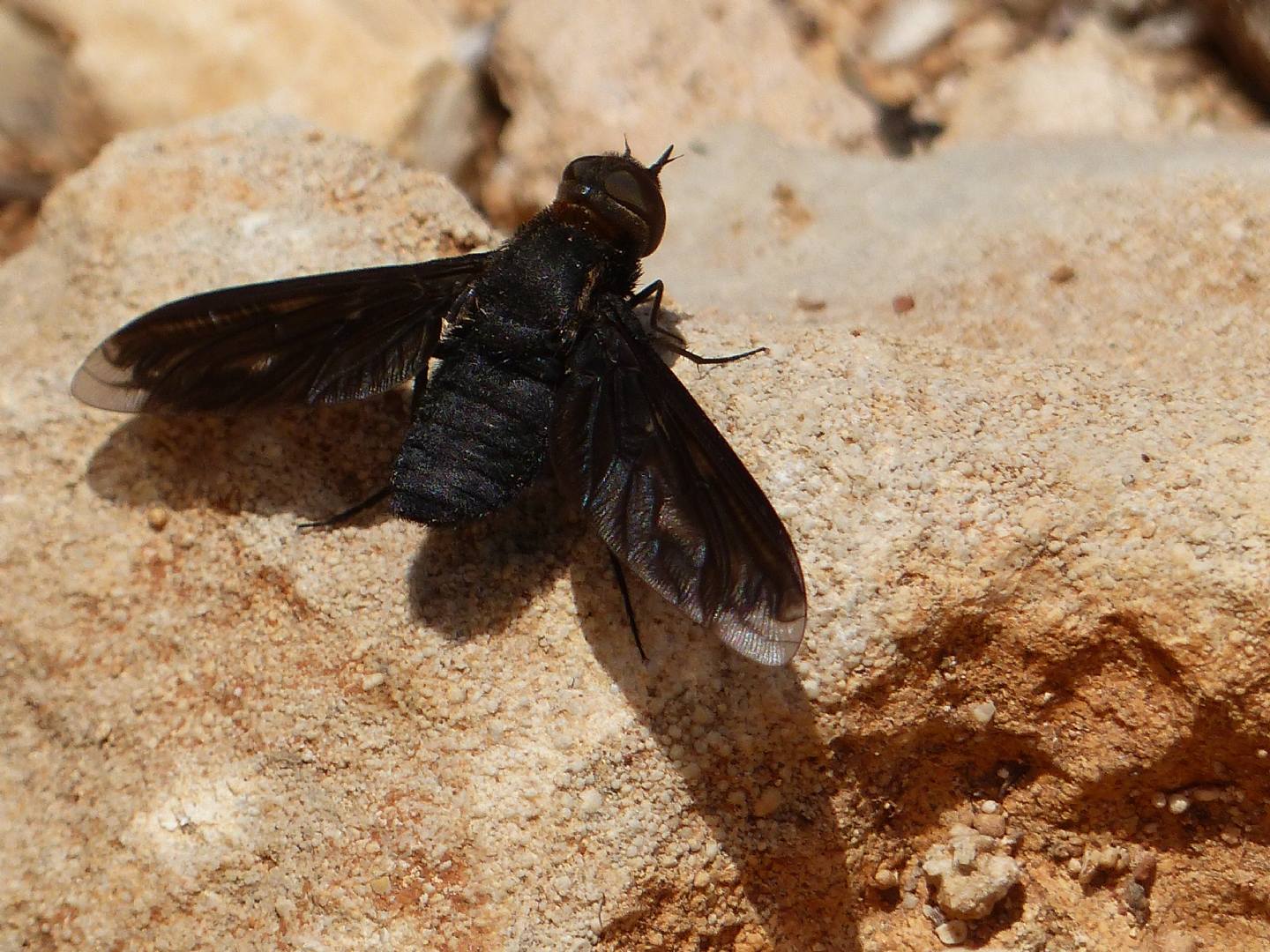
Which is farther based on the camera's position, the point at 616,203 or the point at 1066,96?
the point at 1066,96

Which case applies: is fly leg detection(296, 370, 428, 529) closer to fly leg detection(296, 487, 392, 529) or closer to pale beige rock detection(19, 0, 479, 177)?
fly leg detection(296, 487, 392, 529)

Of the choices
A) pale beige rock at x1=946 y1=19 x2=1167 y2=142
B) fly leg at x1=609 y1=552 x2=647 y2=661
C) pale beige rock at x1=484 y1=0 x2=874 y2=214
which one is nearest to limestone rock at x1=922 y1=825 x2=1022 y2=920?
fly leg at x1=609 y1=552 x2=647 y2=661

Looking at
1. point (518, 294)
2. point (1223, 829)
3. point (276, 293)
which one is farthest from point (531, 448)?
point (1223, 829)

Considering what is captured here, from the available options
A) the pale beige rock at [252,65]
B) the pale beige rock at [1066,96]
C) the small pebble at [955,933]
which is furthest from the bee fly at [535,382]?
the pale beige rock at [1066,96]

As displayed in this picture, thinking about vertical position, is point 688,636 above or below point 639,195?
below

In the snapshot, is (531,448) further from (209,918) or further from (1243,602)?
(1243,602)

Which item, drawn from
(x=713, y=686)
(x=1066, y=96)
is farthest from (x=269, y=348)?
(x=1066, y=96)

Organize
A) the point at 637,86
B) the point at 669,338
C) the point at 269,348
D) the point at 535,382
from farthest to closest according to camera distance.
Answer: the point at 637,86 < the point at 669,338 < the point at 269,348 < the point at 535,382

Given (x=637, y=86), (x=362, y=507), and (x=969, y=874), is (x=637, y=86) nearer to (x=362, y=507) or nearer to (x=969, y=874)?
(x=362, y=507)
